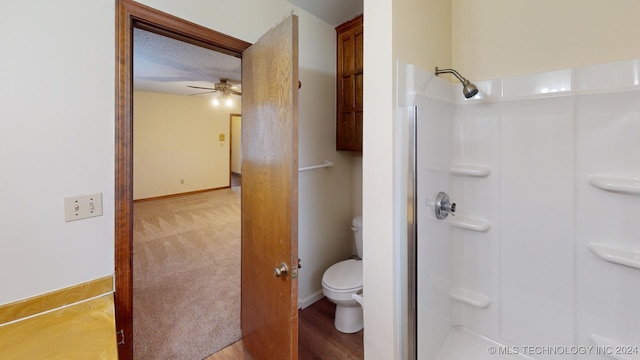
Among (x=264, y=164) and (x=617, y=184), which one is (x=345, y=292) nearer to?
(x=264, y=164)

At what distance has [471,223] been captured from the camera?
1568 mm

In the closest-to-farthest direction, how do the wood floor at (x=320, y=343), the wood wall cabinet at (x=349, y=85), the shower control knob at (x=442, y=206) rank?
the shower control knob at (x=442, y=206), the wood floor at (x=320, y=343), the wood wall cabinet at (x=349, y=85)

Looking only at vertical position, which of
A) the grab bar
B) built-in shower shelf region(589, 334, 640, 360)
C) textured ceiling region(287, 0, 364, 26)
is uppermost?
textured ceiling region(287, 0, 364, 26)

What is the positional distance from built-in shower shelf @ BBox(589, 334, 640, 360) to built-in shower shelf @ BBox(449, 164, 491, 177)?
899mm

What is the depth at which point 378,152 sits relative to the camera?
47.3 inches

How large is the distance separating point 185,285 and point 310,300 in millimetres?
1246

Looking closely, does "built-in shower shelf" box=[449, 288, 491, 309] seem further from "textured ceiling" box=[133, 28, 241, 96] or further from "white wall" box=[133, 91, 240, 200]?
"white wall" box=[133, 91, 240, 200]

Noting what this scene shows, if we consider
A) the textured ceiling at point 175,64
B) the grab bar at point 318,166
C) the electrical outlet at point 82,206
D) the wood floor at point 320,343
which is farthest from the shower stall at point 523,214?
the textured ceiling at point 175,64

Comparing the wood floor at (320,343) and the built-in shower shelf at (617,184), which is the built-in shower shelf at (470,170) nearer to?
the built-in shower shelf at (617,184)

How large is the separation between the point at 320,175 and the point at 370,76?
3.75ft

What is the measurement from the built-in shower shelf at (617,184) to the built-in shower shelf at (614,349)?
0.69m

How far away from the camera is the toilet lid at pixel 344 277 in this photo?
1.82 metres

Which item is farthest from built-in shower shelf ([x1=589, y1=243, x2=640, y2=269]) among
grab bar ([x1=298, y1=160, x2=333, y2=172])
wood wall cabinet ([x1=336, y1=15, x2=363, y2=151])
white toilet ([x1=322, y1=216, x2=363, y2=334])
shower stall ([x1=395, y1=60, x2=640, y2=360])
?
grab bar ([x1=298, y1=160, x2=333, y2=172])

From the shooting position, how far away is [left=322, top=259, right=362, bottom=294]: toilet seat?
1793 mm
